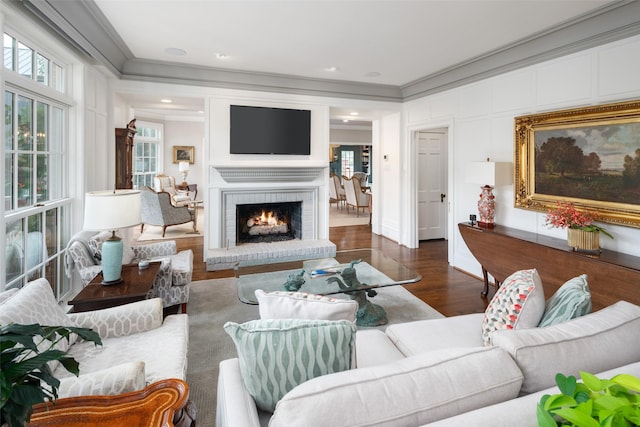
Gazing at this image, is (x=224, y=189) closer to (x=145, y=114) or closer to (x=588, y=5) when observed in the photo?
(x=588, y=5)

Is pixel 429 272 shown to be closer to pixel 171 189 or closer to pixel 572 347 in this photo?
pixel 572 347

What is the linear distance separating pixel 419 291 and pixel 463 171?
178 cm

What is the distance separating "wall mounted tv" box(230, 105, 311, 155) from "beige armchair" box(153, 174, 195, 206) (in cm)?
392

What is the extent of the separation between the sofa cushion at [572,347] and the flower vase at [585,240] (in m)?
1.79

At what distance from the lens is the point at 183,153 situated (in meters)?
9.89

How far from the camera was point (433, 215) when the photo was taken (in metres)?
6.45

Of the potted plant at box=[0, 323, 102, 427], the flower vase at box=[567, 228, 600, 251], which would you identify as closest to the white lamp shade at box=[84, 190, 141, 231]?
the potted plant at box=[0, 323, 102, 427]

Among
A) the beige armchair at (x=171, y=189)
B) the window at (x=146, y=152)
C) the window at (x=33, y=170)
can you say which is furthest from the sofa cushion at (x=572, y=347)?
the window at (x=146, y=152)

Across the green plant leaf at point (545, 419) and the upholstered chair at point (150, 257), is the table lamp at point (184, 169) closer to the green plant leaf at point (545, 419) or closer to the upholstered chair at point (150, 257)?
the upholstered chair at point (150, 257)

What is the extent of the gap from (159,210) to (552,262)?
19.2 feet

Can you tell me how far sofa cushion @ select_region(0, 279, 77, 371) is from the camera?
1.48 meters

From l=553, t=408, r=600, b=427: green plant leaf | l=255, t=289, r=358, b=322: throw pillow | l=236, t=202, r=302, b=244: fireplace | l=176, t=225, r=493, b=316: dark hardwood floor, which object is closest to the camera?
l=553, t=408, r=600, b=427: green plant leaf

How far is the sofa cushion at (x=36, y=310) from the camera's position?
148cm

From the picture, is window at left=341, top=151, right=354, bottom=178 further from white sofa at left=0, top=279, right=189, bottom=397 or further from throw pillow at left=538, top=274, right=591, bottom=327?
throw pillow at left=538, top=274, right=591, bottom=327
